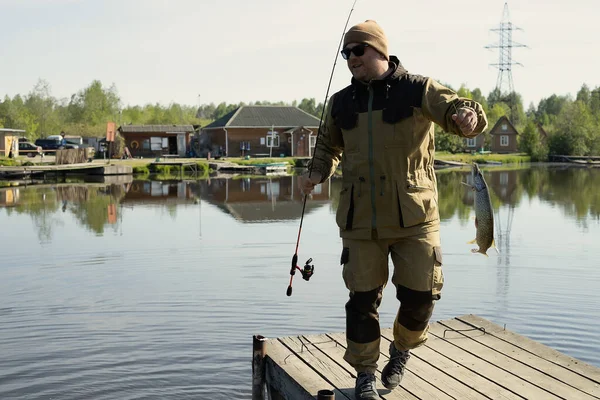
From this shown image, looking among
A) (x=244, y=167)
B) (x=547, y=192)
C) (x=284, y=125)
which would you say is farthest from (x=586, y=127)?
(x=547, y=192)

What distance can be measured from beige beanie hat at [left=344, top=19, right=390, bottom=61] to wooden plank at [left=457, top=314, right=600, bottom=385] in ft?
8.59

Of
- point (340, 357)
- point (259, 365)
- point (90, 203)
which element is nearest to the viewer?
point (340, 357)

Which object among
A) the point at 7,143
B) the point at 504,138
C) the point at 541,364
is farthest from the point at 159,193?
the point at 504,138

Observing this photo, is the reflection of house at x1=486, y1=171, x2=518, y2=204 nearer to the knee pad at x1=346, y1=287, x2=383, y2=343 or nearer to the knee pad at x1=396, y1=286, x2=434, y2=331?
the knee pad at x1=396, y1=286, x2=434, y2=331

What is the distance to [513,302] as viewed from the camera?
1110 centimetres

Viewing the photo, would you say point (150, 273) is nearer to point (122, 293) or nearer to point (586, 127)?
point (122, 293)

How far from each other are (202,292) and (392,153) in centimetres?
737

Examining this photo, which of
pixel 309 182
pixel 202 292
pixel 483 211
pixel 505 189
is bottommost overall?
pixel 202 292

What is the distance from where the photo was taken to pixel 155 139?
241ft

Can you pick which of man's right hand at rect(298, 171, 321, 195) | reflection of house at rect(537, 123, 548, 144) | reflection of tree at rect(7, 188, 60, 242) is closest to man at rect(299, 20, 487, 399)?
man's right hand at rect(298, 171, 321, 195)

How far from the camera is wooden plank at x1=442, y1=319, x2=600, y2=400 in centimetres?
519

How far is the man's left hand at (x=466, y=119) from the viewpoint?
15.5ft

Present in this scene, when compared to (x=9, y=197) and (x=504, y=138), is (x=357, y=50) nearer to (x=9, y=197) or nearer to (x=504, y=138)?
(x=9, y=197)

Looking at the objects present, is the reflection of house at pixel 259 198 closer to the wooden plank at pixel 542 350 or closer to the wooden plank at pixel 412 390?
the wooden plank at pixel 542 350
